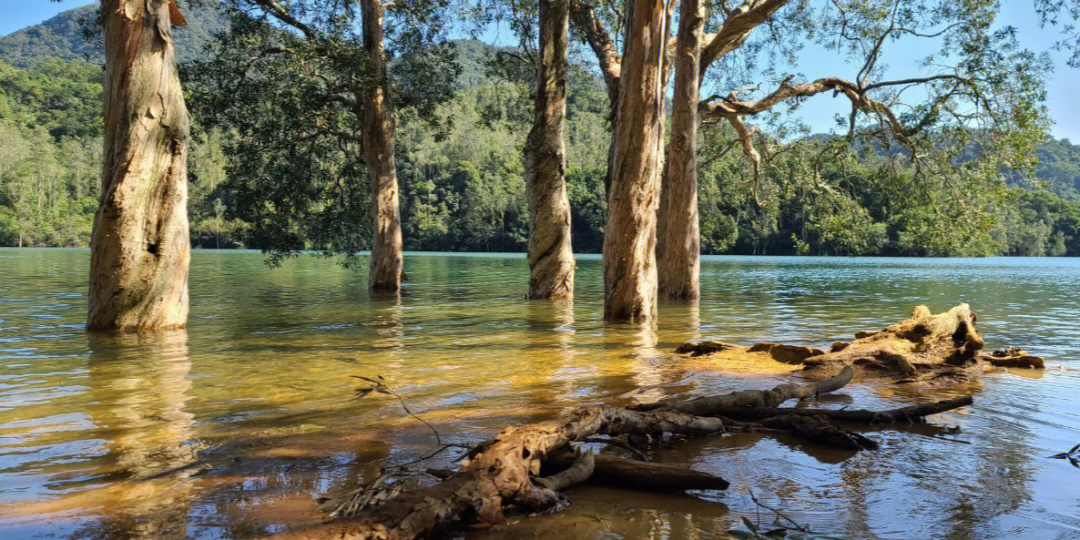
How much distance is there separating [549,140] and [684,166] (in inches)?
122

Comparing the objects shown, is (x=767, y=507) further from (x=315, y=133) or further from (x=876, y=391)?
(x=315, y=133)

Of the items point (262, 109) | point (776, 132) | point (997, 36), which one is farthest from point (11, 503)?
point (776, 132)

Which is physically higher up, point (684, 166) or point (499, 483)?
point (684, 166)

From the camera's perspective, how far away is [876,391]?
573cm

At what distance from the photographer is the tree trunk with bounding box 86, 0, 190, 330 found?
31.9 feet

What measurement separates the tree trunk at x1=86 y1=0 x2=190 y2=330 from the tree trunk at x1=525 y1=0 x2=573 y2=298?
7.78 meters

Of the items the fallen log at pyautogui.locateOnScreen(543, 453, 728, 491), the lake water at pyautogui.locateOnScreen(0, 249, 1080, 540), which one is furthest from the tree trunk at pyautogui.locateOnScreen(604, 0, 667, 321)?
the fallen log at pyautogui.locateOnScreen(543, 453, 728, 491)

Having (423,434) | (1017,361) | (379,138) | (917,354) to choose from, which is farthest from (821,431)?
(379,138)

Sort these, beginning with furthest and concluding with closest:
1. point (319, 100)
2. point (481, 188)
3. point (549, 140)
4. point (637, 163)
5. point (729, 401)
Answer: point (481, 188), point (319, 100), point (549, 140), point (637, 163), point (729, 401)

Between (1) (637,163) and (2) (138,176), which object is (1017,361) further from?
(2) (138,176)

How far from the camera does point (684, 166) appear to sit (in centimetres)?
1580

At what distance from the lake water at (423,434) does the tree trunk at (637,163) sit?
0.87 metres

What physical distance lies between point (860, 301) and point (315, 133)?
1566 centimetres

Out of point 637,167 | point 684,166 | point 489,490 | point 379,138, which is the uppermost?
point 379,138
